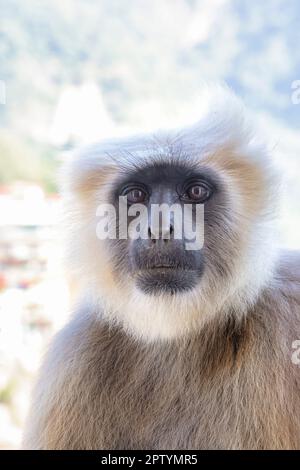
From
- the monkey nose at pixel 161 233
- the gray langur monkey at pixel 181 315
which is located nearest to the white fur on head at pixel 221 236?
the gray langur monkey at pixel 181 315

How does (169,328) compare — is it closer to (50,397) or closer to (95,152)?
(50,397)

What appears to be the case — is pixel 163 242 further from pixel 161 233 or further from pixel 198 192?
pixel 198 192

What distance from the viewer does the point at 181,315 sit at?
1.57 meters

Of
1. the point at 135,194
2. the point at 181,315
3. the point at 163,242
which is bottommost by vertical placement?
the point at 181,315

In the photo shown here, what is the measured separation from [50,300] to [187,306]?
2789 millimetres

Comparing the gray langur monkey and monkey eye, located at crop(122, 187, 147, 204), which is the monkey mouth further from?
monkey eye, located at crop(122, 187, 147, 204)

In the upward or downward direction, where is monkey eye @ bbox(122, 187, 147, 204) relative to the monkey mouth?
upward

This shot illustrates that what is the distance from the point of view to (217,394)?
151 cm

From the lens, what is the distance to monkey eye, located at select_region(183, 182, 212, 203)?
5.39 ft

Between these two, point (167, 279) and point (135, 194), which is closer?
point (167, 279)

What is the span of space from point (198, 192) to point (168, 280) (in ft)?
0.84

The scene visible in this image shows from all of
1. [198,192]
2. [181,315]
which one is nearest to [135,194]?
[198,192]

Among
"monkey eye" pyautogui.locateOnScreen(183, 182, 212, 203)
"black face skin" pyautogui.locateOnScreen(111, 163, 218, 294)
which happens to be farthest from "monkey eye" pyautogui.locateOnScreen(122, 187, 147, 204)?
"monkey eye" pyautogui.locateOnScreen(183, 182, 212, 203)
